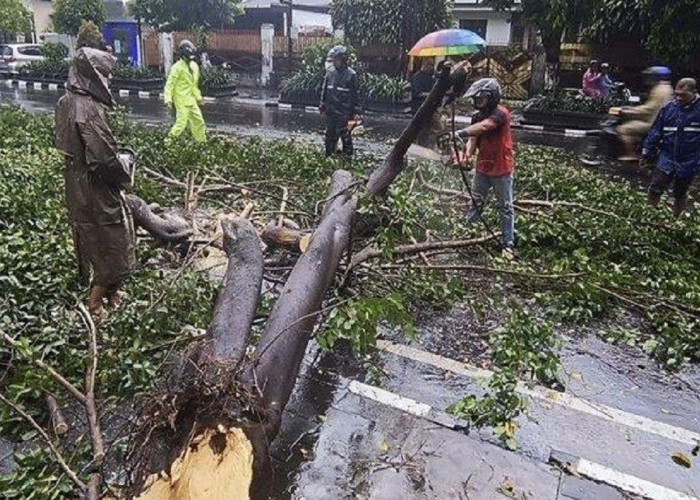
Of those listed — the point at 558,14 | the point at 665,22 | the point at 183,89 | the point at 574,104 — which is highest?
the point at 558,14

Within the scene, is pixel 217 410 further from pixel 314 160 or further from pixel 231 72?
pixel 231 72

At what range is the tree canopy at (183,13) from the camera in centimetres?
2052

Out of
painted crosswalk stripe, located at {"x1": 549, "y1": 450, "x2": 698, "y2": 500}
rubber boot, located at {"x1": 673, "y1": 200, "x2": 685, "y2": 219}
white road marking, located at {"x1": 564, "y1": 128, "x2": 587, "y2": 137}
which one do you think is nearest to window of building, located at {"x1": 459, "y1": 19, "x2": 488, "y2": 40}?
white road marking, located at {"x1": 564, "y1": 128, "x2": 587, "y2": 137}

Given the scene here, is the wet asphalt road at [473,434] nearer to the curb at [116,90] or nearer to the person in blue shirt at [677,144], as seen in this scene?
the person in blue shirt at [677,144]

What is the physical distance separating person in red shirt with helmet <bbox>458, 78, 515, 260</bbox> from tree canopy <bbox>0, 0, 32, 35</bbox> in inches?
1152

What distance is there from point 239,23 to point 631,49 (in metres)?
18.5

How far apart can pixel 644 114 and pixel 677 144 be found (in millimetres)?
1169

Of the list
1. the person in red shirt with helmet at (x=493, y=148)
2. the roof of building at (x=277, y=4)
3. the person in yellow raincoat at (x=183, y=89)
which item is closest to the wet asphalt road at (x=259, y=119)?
the person in yellow raincoat at (x=183, y=89)

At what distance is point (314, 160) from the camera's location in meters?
8.14

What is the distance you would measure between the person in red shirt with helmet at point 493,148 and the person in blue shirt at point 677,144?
7.18ft

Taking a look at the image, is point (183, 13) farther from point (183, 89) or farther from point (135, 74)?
point (183, 89)

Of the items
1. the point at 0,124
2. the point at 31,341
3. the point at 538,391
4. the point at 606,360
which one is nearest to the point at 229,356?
the point at 31,341

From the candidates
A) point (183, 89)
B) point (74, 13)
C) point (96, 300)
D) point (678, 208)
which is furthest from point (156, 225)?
point (74, 13)

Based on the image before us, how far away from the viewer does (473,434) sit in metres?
3.25
